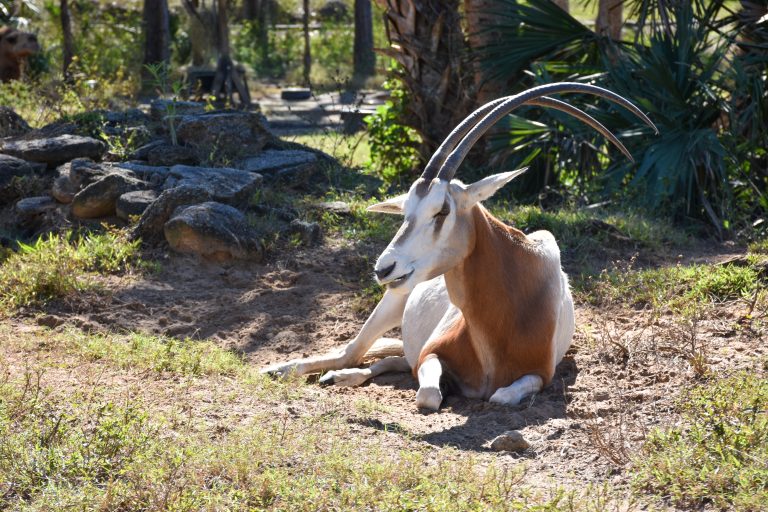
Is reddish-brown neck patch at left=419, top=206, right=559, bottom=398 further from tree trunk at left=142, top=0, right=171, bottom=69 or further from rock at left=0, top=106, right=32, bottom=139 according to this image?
tree trunk at left=142, top=0, right=171, bottom=69

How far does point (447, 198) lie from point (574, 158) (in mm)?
4653

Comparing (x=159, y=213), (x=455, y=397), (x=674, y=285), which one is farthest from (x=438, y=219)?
(x=159, y=213)

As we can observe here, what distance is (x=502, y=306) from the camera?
5.22 metres

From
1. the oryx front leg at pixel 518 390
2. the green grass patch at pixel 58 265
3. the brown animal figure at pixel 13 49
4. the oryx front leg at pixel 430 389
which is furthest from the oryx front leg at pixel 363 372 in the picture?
the brown animal figure at pixel 13 49

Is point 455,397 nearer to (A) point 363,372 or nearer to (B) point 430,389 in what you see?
(B) point 430,389

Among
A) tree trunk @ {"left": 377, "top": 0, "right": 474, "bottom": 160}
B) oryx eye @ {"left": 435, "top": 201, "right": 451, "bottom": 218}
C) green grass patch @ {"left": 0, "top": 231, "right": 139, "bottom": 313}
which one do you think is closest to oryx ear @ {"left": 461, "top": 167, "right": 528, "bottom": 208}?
oryx eye @ {"left": 435, "top": 201, "right": 451, "bottom": 218}

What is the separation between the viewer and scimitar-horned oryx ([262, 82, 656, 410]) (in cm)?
488

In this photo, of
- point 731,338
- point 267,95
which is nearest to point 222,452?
point 731,338

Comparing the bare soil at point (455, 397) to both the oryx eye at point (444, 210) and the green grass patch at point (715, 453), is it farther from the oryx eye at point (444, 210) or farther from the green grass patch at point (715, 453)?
the oryx eye at point (444, 210)

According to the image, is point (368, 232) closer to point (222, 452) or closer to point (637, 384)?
point (637, 384)

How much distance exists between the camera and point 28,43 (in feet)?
49.7

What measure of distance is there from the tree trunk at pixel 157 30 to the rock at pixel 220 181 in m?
10.6

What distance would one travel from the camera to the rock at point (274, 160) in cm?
923

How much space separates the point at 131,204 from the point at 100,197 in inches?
12.2
